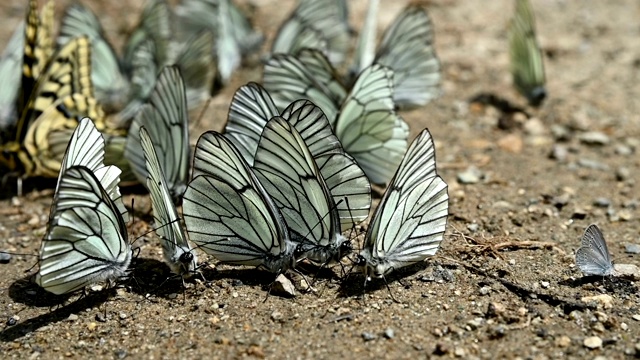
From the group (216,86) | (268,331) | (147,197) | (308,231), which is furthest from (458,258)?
(216,86)

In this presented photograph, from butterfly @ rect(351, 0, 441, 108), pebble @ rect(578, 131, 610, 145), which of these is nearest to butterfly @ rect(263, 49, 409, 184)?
butterfly @ rect(351, 0, 441, 108)

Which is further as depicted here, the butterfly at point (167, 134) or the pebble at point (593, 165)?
the pebble at point (593, 165)

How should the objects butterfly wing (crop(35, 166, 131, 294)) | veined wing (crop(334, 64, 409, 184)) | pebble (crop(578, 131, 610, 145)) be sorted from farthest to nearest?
→ pebble (crop(578, 131, 610, 145)) < veined wing (crop(334, 64, 409, 184)) < butterfly wing (crop(35, 166, 131, 294))

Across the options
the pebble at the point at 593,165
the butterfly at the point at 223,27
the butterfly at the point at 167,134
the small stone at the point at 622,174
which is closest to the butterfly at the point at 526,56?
the pebble at the point at 593,165

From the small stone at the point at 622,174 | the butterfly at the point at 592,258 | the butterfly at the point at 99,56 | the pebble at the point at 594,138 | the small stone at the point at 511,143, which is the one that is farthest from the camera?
the butterfly at the point at 99,56

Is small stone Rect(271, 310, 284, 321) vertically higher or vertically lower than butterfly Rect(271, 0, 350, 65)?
lower

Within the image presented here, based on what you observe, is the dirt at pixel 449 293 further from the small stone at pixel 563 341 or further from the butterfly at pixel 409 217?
the butterfly at pixel 409 217

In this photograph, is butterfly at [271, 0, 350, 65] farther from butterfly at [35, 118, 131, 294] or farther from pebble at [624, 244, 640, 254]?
pebble at [624, 244, 640, 254]
